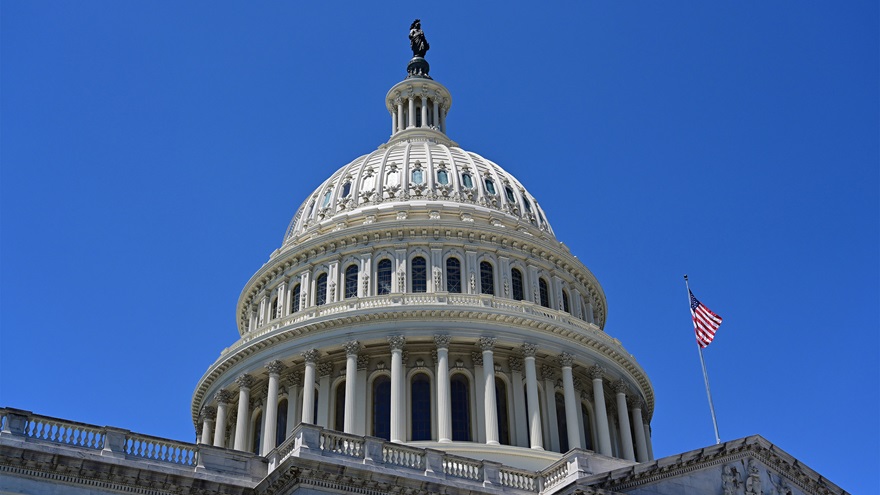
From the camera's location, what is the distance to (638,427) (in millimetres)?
59500

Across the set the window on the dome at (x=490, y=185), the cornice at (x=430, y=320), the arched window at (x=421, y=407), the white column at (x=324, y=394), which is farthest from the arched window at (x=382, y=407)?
the window on the dome at (x=490, y=185)

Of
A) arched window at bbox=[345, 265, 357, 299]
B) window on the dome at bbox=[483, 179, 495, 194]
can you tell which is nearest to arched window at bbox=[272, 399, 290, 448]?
arched window at bbox=[345, 265, 357, 299]

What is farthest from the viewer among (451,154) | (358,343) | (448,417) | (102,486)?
(451,154)

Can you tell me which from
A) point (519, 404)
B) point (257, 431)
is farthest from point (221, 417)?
point (519, 404)

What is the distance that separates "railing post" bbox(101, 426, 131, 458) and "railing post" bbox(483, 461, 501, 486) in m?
12.2

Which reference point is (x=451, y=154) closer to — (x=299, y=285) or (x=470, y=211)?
(x=470, y=211)

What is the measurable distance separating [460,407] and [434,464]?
18.5 m

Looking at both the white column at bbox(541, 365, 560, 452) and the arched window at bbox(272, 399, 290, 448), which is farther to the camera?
the arched window at bbox(272, 399, 290, 448)

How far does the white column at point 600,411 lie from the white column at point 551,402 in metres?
2.51

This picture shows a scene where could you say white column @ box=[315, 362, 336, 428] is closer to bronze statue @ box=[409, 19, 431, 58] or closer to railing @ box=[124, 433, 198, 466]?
railing @ box=[124, 433, 198, 466]

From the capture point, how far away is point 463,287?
57.7 metres

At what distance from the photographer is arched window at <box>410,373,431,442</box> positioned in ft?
171

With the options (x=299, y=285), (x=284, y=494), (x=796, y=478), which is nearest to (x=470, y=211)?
(x=299, y=285)

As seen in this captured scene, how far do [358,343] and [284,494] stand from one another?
68.3 ft
